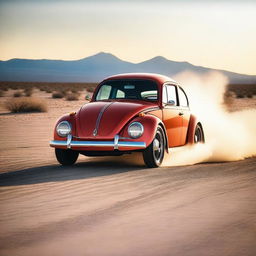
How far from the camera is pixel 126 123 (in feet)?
33.3

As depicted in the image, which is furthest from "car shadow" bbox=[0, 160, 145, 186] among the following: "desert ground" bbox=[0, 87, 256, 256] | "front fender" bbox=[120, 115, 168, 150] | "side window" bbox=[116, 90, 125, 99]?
"side window" bbox=[116, 90, 125, 99]

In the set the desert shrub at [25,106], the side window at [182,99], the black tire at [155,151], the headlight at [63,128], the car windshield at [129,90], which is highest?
the car windshield at [129,90]

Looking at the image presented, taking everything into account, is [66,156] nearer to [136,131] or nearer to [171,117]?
[136,131]

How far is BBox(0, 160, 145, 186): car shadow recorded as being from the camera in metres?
8.99

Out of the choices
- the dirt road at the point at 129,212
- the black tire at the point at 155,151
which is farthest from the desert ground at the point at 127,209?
the black tire at the point at 155,151

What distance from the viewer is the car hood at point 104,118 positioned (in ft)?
33.2

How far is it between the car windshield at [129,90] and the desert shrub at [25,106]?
18821 millimetres

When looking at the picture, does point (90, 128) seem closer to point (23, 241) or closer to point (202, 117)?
point (23, 241)

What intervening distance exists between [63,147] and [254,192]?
3914mm

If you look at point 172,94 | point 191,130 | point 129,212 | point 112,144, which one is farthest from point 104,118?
point 129,212

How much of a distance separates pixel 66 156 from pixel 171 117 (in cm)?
222

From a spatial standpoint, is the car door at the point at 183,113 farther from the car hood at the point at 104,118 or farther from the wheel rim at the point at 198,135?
the car hood at the point at 104,118

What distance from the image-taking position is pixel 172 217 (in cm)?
620

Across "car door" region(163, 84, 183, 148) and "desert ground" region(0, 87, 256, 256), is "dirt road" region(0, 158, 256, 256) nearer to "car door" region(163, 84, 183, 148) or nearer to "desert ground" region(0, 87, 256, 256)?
"desert ground" region(0, 87, 256, 256)
